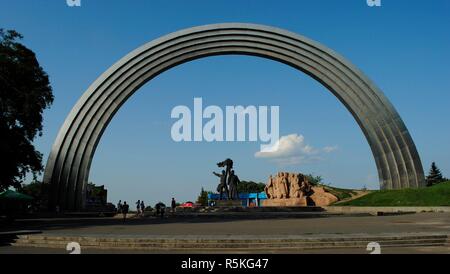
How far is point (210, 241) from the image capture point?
10.8 m

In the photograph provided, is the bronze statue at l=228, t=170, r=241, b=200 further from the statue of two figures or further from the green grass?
the green grass

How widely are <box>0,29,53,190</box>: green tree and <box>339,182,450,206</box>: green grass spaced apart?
1042 inches

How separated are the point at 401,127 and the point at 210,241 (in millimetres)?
37059

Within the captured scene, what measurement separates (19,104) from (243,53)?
2285 centimetres

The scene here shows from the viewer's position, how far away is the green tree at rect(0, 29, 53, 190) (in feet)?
83.0

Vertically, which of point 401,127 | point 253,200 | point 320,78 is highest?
point 320,78

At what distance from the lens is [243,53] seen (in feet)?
142

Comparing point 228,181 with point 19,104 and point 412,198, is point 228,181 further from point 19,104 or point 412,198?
point 19,104

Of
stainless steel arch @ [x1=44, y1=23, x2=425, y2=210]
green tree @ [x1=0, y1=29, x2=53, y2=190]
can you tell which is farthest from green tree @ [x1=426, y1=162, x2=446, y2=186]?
green tree @ [x1=0, y1=29, x2=53, y2=190]

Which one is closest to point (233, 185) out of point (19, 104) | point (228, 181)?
point (228, 181)

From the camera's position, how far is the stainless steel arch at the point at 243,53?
41625 mm

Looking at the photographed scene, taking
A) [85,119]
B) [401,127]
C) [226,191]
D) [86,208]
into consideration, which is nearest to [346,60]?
[401,127]

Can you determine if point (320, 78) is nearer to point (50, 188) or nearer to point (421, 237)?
point (50, 188)
